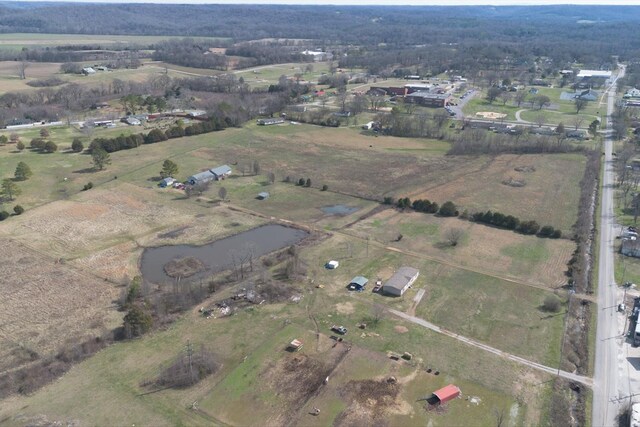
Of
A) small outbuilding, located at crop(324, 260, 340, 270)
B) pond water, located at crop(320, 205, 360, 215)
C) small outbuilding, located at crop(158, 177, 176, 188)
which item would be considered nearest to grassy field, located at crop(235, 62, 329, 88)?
small outbuilding, located at crop(158, 177, 176, 188)

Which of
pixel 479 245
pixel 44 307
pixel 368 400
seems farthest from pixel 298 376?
pixel 479 245

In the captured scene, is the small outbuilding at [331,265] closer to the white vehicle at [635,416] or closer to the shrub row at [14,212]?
the white vehicle at [635,416]

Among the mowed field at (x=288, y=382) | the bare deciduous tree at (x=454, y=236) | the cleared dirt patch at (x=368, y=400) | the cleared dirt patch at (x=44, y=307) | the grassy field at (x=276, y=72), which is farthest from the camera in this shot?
the grassy field at (x=276, y=72)

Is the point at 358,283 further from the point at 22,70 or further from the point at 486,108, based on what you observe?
the point at 22,70

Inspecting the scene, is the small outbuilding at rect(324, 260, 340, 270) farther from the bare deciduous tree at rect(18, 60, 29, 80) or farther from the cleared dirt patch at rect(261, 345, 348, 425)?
the bare deciduous tree at rect(18, 60, 29, 80)

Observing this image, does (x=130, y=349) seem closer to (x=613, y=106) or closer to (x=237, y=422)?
(x=237, y=422)

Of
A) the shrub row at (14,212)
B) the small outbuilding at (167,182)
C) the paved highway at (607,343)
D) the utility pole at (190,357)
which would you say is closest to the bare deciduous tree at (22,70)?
the small outbuilding at (167,182)
